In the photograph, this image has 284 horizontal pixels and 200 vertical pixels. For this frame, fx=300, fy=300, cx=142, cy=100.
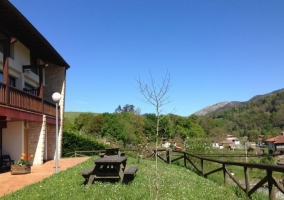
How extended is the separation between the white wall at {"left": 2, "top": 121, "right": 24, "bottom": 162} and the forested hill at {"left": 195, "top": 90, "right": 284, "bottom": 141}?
65169 millimetres

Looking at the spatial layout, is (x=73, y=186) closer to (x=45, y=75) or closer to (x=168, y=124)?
(x=168, y=124)

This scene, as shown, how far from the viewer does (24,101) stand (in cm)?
1324

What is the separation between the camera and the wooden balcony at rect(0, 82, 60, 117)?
11.2 m

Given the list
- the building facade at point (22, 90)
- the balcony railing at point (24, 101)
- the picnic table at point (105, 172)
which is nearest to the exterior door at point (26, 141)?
the building facade at point (22, 90)

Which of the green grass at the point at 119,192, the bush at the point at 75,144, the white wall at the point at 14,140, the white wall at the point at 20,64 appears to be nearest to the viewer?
the green grass at the point at 119,192

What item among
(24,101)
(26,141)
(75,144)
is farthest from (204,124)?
(24,101)

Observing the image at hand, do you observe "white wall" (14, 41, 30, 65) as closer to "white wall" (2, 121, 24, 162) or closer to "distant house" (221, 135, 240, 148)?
"white wall" (2, 121, 24, 162)

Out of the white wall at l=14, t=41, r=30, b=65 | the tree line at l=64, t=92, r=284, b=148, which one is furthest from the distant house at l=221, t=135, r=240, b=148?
the white wall at l=14, t=41, r=30, b=65

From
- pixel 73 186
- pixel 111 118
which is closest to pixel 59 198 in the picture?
pixel 73 186

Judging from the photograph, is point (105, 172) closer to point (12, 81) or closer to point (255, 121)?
point (12, 81)

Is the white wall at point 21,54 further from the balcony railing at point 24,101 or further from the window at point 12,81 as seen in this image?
the balcony railing at point 24,101

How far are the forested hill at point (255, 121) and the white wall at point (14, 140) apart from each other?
6517 centimetres

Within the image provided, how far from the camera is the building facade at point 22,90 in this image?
1177cm

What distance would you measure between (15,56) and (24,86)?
224cm
